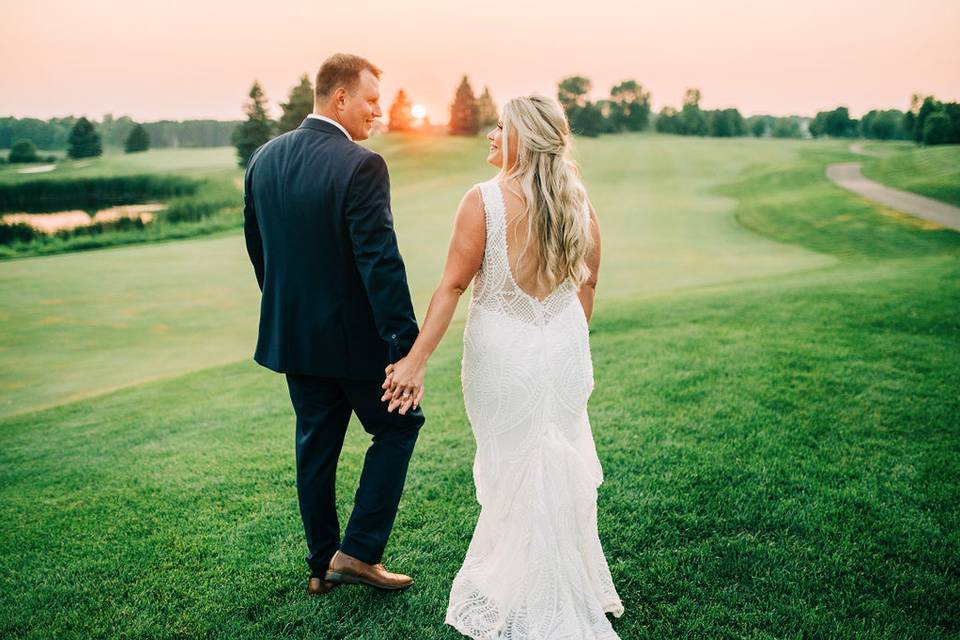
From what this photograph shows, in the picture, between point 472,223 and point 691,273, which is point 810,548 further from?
point 691,273

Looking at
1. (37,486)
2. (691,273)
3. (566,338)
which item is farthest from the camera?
(691,273)

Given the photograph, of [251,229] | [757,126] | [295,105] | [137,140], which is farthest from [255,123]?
[757,126]

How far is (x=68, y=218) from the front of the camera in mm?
27812

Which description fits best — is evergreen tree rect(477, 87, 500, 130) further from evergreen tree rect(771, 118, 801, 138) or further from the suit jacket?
the suit jacket

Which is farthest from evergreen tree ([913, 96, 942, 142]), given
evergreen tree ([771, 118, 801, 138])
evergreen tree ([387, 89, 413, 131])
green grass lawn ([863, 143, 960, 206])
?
evergreen tree ([387, 89, 413, 131])

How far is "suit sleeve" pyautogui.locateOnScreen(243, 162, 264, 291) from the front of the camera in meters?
2.87

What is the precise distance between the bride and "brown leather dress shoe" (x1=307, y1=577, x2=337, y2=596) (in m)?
0.63

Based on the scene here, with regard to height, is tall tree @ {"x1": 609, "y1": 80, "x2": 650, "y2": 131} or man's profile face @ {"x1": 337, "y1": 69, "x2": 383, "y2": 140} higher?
tall tree @ {"x1": 609, "y1": 80, "x2": 650, "y2": 131}

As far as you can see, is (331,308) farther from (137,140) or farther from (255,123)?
(137,140)

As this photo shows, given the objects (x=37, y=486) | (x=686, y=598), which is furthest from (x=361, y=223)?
(x=37, y=486)

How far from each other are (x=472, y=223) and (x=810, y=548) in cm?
243

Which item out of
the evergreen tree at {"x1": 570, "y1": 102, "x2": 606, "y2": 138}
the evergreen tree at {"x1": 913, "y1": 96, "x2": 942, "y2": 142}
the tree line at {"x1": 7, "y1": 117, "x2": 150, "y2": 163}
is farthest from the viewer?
the evergreen tree at {"x1": 570, "y1": 102, "x2": 606, "y2": 138}

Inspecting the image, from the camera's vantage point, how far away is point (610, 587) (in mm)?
2799

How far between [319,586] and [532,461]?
1.24 metres
